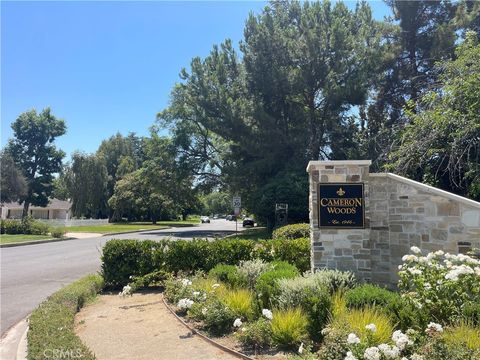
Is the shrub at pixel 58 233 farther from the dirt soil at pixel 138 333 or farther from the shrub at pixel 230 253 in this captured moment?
the dirt soil at pixel 138 333

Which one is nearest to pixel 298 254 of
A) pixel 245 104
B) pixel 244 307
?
pixel 244 307

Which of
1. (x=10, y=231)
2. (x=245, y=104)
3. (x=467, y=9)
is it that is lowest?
(x=10, y=231)

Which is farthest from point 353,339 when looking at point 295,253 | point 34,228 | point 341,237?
point 34,228

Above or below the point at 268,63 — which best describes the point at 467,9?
above

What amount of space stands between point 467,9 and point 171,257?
2214 cm

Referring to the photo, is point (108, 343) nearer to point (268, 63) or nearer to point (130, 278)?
point (130, 278)

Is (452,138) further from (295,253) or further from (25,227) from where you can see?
(25,227)

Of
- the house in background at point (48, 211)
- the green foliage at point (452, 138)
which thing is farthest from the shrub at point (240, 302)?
the house in background at point (48, 211)

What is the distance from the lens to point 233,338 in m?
5.30

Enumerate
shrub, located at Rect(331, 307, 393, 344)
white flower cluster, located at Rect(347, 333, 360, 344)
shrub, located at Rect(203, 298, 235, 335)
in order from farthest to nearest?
shrub, located at Rect(203, 298, 235, 335) → shrub, located at Rect(331, 307, 393, 344) → white flower cluster, located at Rect(347, 333, 360, 344)

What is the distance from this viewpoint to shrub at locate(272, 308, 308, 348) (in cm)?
482

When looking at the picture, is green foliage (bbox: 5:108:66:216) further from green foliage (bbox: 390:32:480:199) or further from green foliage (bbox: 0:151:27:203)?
green foliage (bbox: 390:32:480:199)

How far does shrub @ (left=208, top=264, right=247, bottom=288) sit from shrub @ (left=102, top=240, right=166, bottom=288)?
2128mm

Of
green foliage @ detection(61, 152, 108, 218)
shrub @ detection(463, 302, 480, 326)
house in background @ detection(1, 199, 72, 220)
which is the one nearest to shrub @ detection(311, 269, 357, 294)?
shrub @ detection(463, 302, 480, 326)
